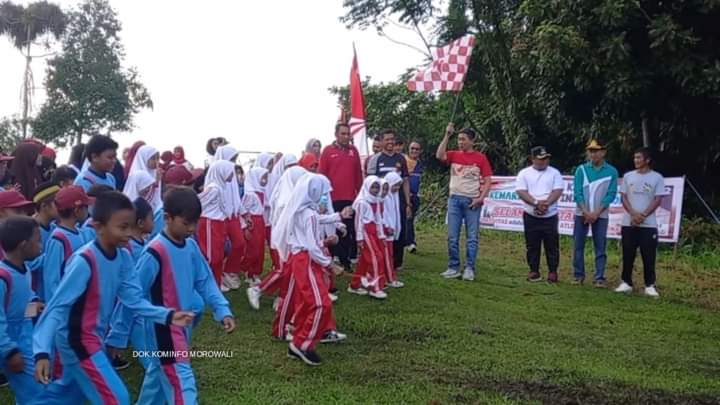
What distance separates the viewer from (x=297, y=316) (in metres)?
6.07

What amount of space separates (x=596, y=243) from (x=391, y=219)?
3.21m

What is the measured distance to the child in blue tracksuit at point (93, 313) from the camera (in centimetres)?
368

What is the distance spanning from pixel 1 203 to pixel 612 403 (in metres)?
4.42

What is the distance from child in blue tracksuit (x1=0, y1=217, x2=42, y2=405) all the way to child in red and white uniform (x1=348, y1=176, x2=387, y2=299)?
4791mm

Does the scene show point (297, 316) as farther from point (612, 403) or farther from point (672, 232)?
point (672, 232)

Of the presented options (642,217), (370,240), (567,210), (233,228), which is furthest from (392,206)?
(567,210)

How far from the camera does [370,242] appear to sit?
8672 millimetres

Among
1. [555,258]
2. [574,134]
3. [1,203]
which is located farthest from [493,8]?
[1,203]

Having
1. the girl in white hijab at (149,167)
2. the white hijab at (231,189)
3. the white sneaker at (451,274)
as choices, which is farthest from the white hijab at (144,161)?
the white sneaker at (451,274)

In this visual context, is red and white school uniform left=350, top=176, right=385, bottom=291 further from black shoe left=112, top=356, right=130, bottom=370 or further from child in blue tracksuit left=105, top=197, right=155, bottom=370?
child in blue tracksuit left=105, top=197, right=155, bottom=370

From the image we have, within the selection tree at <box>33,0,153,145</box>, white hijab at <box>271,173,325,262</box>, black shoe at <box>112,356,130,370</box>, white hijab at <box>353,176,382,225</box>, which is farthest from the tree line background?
tree at <box>33,0,153,145</box>

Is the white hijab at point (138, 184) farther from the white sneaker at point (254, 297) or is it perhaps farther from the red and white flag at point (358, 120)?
the red and white flag at point (358, 120)

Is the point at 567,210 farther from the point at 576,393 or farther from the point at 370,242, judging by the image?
the point at 576,393

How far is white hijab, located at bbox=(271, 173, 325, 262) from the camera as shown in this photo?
6.27m
